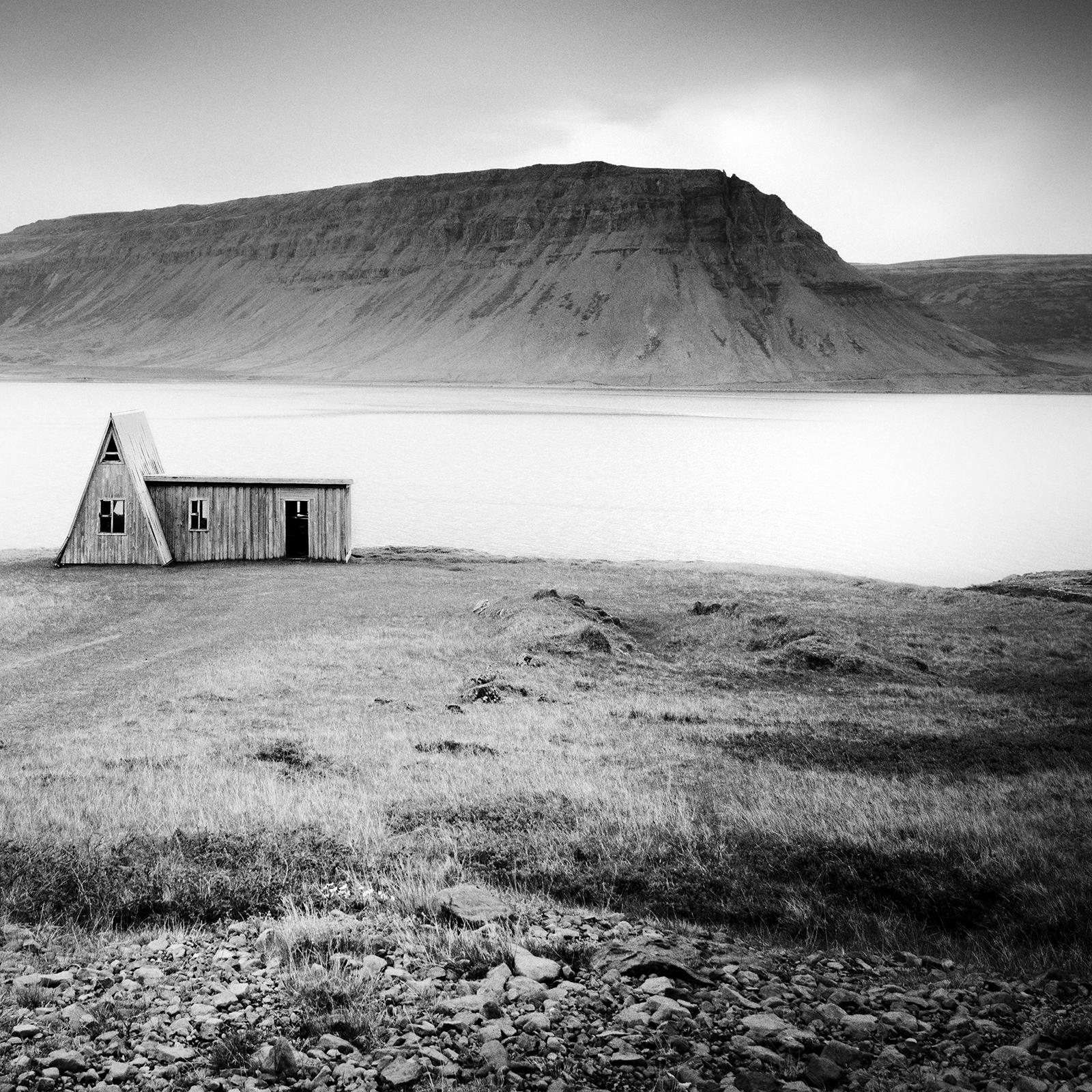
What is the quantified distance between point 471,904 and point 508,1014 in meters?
1.85

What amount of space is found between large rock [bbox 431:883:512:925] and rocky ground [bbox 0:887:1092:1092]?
117mm

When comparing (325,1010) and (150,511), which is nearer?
(325,1010)

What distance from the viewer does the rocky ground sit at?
19.2ft

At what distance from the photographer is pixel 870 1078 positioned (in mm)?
5812

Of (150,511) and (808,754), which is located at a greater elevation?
(150,511)

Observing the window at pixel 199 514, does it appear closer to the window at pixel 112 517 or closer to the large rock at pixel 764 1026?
the window at pixel 112 517

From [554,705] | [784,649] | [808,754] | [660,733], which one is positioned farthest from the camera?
[784,649]

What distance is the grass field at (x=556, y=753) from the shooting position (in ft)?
29.8

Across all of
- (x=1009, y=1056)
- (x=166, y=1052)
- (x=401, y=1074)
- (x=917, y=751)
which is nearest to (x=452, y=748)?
(x=917, y=751)

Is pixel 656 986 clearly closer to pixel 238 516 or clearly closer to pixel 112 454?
pixel 238 516

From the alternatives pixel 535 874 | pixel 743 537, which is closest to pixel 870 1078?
pixel 535 874

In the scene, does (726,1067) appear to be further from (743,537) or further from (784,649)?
(743,537)

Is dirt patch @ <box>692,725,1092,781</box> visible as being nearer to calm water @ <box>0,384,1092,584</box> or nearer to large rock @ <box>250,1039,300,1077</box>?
large rock @ <box>250,1039,300,1077</box>

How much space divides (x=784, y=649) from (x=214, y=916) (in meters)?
18.3
